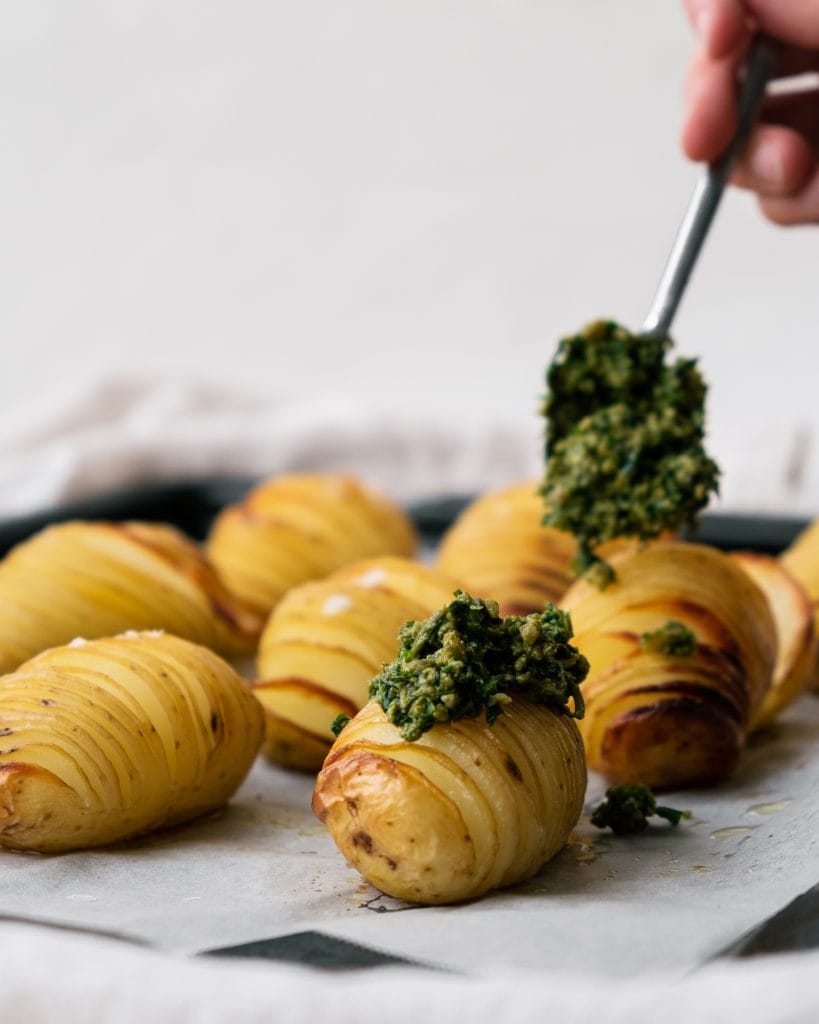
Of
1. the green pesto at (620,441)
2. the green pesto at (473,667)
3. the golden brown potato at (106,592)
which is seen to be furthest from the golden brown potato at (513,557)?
the green pesto at (473,667)

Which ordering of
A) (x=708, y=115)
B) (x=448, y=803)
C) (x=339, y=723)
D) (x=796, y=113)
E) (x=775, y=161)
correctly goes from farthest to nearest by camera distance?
(x=796, y=113) → (x=775, y=161) → (x=708, y=115) → (x=339, y=723) → (x=448, y=803)

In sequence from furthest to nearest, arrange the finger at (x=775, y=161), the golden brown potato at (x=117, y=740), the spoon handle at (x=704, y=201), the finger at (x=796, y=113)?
the finger at (x=796, y=113)
the finger at (x=775, y=161)
the spoon handle at (x=704, y=201)
the golden brown potato at (x=117, y=740)

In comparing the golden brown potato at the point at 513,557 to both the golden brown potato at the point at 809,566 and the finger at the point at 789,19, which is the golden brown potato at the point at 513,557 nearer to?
the golden brown potato at the point at 809,566

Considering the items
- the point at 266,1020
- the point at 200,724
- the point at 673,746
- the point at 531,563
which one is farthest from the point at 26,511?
the point at 266,1020

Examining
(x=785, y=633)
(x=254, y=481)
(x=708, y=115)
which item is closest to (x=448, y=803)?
(x=785, y=633)

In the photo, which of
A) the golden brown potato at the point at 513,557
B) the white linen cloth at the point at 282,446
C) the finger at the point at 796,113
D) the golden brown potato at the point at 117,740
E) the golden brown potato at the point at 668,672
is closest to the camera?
the golden brown potato at the point at 117,740

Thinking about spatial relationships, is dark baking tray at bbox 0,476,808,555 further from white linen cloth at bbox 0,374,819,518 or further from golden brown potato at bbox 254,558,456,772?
golden brown potato at bbox 254,558,456,772

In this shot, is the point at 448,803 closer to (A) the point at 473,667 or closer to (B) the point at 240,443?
(A) the point at 473,667
